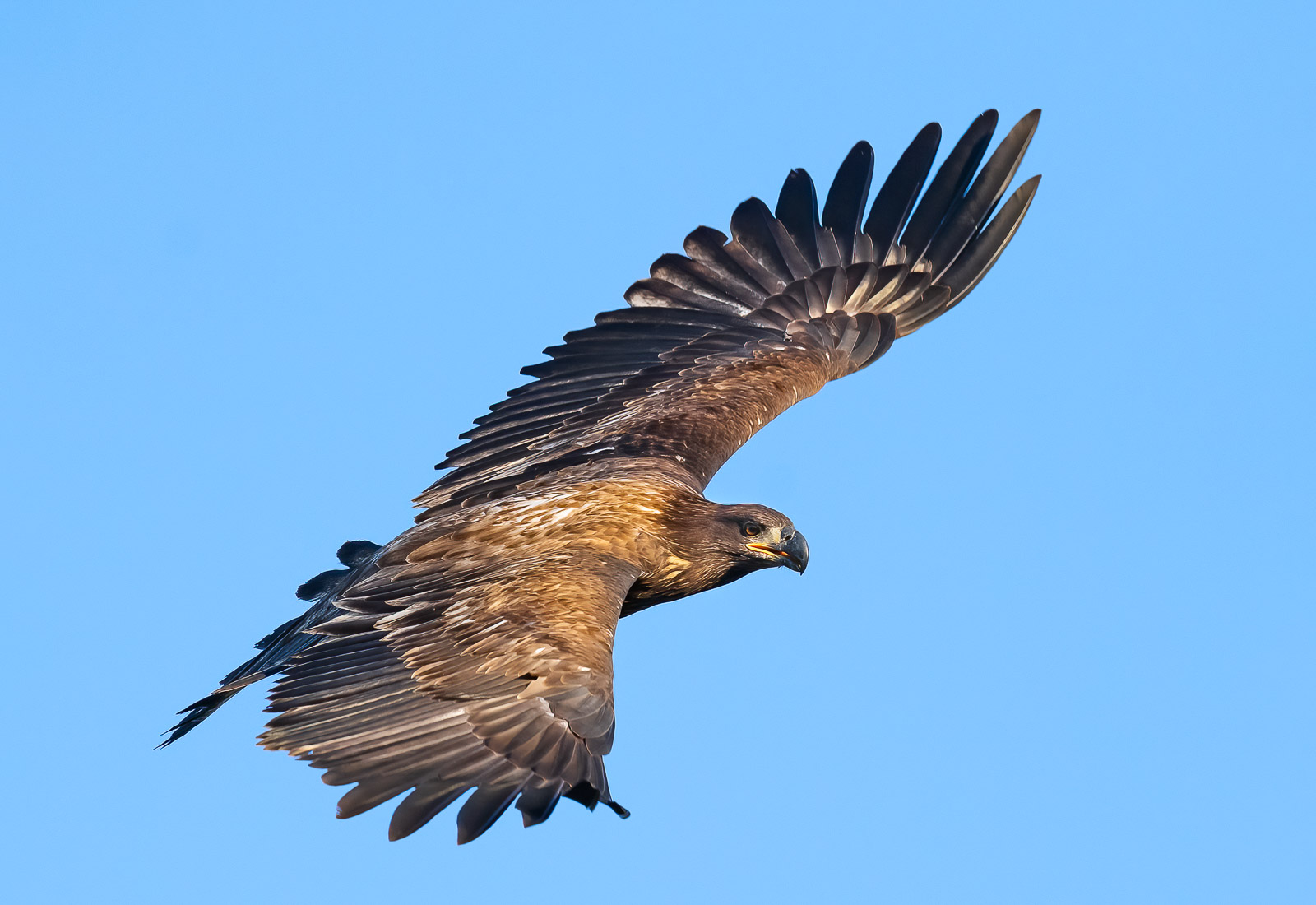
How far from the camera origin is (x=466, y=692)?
8.27 meters

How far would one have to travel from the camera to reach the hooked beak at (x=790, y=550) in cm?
993

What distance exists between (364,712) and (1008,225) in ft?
21.2

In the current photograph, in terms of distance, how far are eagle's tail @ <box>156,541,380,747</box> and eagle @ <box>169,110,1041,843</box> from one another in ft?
0.07

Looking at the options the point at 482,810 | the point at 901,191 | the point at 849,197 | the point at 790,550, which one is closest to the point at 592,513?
the point at 790,550

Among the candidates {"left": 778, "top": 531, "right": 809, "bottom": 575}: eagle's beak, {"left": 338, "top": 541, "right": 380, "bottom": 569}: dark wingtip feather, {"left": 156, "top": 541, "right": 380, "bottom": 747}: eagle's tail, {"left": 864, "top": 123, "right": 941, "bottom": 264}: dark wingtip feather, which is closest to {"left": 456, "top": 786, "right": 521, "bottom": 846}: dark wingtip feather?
{"left": 156, "top": 541, "right": 380, "bottom": 747}: eagle's tail

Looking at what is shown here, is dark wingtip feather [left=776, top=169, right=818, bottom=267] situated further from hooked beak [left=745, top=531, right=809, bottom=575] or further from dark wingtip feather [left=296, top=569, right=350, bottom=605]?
dark wingtip feather [left=296, top=569, right=350, bottom=605]

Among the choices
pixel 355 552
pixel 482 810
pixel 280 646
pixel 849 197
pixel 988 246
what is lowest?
pixel 482 810

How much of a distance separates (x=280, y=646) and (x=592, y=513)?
2021 millimetres

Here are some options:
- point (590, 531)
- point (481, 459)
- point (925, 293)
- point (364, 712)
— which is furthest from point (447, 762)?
point (925, 293)

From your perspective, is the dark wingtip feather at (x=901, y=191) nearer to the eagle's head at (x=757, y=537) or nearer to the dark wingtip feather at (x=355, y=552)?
the eagle's head at (x=757, y=537)

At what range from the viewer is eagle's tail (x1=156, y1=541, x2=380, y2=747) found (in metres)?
9.33

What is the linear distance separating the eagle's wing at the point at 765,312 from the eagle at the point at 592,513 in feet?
0.06

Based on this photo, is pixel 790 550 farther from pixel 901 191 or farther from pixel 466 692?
pixel 901 191

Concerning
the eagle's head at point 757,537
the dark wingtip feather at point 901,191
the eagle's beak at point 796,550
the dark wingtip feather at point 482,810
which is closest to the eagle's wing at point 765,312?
the dark wingtip feather at point 901,191
